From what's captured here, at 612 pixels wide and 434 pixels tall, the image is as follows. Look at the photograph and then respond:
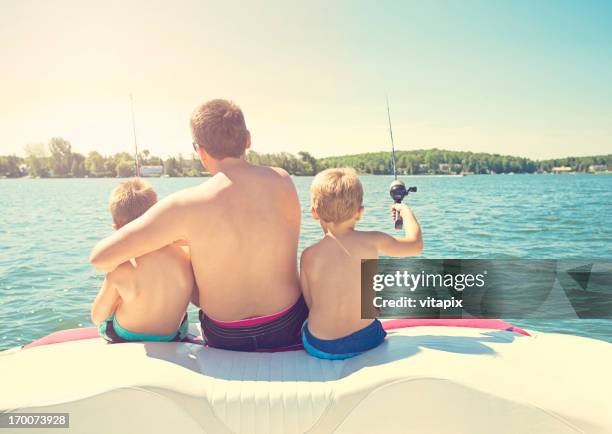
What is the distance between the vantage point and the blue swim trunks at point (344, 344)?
7.77 feet

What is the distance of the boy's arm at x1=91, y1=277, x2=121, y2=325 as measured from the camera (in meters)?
2.48

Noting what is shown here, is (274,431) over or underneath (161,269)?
underneath

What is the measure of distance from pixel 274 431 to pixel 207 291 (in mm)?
681

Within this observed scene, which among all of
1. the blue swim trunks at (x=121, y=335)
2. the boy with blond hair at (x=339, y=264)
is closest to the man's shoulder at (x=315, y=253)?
the boy with blond hair at (x=339, y=264)

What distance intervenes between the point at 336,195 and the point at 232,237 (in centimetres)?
46

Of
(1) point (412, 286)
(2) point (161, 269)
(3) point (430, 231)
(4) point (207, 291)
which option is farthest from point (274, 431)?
(3) point (430, 231)

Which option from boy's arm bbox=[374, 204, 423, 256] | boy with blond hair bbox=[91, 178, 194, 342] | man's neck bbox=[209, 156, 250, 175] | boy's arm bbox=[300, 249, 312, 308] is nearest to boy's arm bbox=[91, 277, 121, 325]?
boy with blond hair bbox=[91, 178, 194, 342]

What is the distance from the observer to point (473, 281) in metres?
3.83

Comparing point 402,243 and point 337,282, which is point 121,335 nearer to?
point 337,282

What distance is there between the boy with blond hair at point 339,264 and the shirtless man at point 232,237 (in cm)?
13

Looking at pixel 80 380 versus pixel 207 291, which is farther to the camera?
pixel 207 291

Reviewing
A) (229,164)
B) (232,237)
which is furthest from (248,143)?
(232,237)

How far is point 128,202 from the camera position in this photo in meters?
2.51

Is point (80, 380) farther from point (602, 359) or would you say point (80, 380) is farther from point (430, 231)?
point (430, 231)
